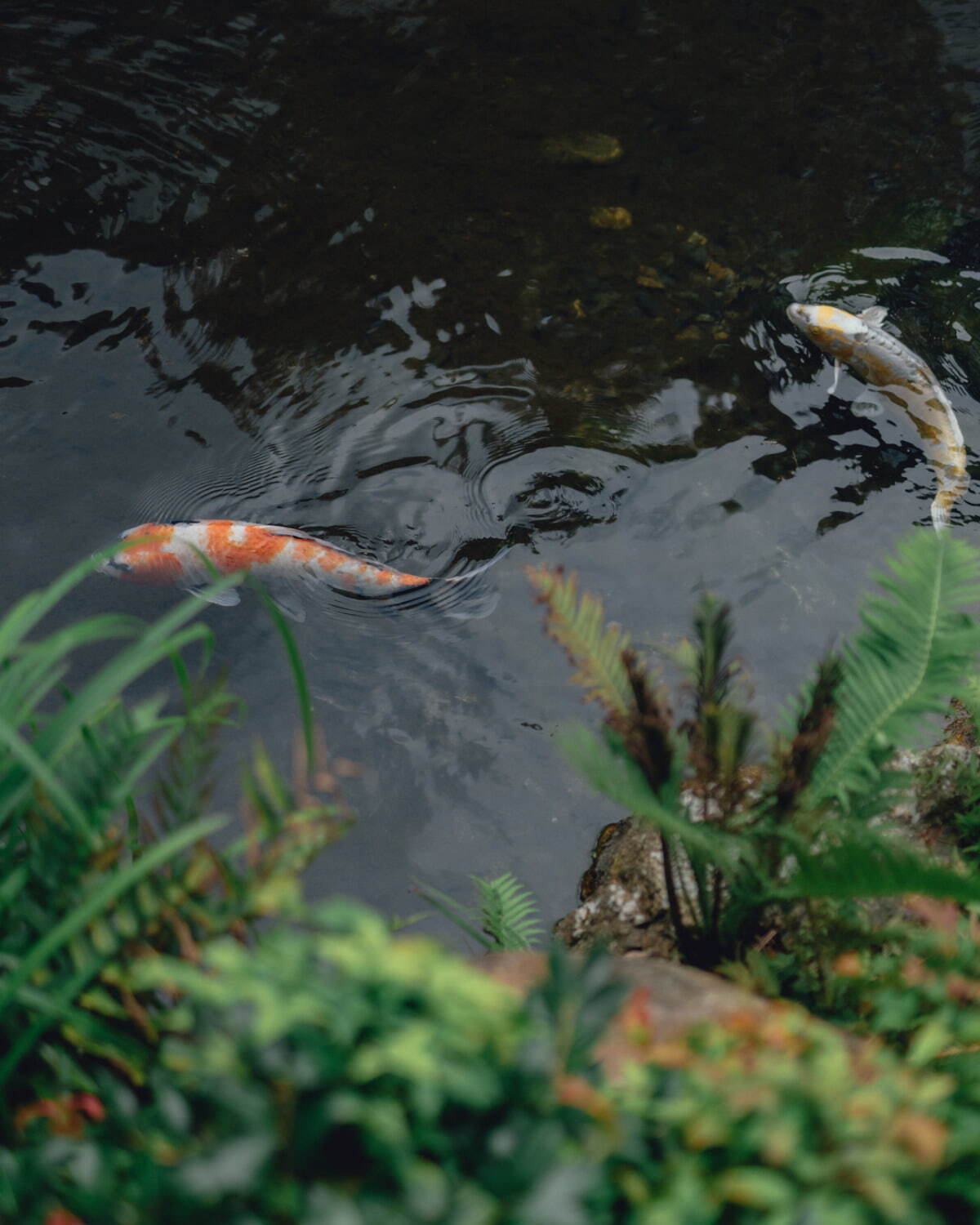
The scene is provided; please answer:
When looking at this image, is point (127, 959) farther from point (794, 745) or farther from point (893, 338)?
point (893, 338)

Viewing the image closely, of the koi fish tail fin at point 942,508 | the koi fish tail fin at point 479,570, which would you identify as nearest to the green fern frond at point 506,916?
the koi fish tail fin at point 479,570

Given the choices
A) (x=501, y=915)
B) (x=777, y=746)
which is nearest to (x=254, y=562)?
(x=501, y=915)

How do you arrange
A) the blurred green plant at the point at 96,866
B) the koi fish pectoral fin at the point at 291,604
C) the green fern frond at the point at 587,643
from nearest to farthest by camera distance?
the blurred green plant at the point at 96,866
the green fern frond at the point at 587,643
the koi fish pectoral fin at the point at 291,604

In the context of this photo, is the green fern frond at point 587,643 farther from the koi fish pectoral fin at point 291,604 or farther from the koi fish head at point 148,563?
the koi fish head at point 148,563

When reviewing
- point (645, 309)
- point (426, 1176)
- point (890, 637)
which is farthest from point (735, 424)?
point (426, 1176)

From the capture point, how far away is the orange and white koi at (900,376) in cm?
465

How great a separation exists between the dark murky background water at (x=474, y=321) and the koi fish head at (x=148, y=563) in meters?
0.11

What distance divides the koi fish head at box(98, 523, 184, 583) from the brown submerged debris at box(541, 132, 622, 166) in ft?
11.7

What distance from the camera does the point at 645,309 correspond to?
211 inches

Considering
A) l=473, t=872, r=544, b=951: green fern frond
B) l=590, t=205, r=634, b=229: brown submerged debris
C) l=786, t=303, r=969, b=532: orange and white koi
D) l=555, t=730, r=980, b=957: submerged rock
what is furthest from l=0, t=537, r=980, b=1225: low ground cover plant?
l=590, t=205, r=634, b=229: brown submerged debris

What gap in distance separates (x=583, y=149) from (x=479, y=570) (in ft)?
10.8

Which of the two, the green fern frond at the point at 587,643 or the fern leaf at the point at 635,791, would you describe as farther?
the green fern frond at the point at 587,643

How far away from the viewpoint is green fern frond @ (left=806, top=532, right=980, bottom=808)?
2434 mm

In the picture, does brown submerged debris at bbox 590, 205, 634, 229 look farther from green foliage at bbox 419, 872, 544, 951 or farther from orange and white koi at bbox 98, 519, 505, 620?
green foliage at bbox 419, 872, 544, 951
